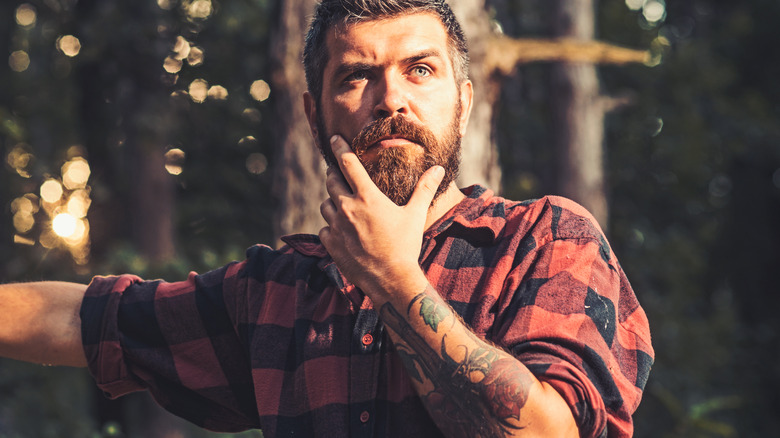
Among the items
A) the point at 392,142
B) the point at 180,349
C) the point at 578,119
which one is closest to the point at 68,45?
the point at 578,119

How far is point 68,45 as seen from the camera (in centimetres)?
893

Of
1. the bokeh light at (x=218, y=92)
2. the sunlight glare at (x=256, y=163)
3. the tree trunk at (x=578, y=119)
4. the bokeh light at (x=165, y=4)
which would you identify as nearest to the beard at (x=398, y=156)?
the bokeh light at (x=165, y=4)

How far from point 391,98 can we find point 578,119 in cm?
804

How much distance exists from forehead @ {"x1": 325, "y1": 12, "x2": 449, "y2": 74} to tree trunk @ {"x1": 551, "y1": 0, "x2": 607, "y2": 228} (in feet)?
25.3

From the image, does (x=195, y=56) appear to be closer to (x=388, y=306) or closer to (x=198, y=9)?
(x=198, y=9)

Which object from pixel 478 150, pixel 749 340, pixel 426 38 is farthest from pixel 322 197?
pixel 749 340

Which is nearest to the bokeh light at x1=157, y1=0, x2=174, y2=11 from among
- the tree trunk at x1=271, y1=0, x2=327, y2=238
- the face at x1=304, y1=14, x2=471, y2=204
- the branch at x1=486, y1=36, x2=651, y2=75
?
the tree trunk at x1=271, y1=0, x2=327, y2=238

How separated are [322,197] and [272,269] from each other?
1.67 m

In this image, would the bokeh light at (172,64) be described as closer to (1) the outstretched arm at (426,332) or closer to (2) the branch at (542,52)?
(2) the branch at (542,52)

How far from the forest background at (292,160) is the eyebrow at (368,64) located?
57.9 inches

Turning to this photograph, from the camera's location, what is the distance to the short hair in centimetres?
226

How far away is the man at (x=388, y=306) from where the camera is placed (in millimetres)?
1693

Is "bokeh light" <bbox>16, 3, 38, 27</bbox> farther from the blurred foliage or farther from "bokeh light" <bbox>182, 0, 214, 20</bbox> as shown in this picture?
the blurred foliage

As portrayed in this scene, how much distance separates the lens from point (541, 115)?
13492 millimetres
